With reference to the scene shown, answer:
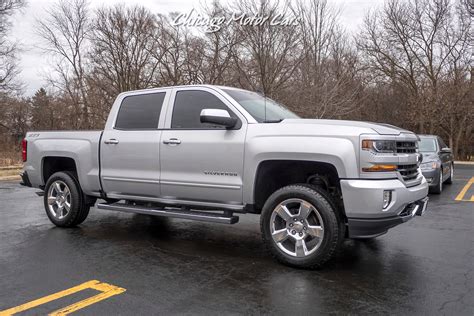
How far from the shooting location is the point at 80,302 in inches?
140

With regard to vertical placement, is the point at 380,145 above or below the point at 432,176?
above

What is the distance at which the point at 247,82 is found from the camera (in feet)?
63.7

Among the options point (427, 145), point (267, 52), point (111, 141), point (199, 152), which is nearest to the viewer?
point (199, 152)

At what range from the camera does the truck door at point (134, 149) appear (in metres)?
5.54

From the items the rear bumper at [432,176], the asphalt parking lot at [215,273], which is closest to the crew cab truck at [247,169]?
the asphalt parking lot at [215,273]

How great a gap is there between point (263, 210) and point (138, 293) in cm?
162

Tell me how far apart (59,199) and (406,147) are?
5.14 metres

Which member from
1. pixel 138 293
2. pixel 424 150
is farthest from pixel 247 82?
pixel 138 293

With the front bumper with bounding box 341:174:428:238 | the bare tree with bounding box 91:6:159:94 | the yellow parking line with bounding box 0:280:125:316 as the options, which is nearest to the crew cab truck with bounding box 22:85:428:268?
the front bumper with bounding box 341:174:428:238

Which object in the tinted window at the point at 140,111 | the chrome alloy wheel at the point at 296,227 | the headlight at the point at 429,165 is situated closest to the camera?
the chrome alloy wheel at the point at 296,227

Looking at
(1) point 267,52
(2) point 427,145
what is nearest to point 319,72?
(1) point 267,52

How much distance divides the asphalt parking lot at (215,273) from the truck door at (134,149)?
76 cm

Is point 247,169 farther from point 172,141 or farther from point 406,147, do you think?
point 406,147

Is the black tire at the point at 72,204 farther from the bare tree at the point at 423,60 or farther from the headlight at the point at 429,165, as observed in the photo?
the bare tree at the point at 423,60
